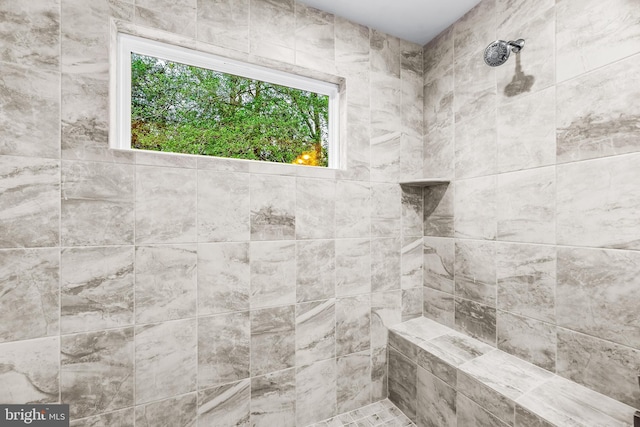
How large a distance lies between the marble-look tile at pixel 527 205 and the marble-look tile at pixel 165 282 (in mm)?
1499

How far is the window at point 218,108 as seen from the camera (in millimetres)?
1278

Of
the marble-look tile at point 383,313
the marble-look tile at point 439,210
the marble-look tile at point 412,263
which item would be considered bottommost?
the marble-look tile at point 383,313

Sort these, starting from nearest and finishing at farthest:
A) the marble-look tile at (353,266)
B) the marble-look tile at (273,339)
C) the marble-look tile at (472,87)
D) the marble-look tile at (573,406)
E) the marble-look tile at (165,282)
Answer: the marble-look tile at (573,406)
the marble-look tile at (165,282)
the marble-look tile at (273,339)
the marble-look tile at (472,87)
the marble-look tile at (353,266)

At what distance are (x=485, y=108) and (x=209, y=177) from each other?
1460 mm

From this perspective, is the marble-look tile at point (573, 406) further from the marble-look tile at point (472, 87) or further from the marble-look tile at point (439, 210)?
the marble-look tile at point (472, 87)

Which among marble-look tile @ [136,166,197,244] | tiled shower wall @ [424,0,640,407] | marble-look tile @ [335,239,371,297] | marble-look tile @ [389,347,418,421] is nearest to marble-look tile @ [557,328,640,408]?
tiled shower wall @ [424,0,640,407]

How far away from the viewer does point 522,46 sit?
1314 mm

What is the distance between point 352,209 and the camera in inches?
63.1

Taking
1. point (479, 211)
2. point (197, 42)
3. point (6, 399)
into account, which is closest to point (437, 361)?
point (479, 211)

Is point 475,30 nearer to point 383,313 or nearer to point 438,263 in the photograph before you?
point 438,263

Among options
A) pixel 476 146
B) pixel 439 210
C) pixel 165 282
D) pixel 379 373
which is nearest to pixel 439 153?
pixel 476 146

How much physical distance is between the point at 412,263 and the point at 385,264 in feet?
0.71

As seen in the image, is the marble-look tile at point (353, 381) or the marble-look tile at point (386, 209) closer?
the marble-look tile at point (353, 381)

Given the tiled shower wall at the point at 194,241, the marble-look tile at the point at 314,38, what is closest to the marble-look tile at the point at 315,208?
the tiled shower wall at the point at 194,241
